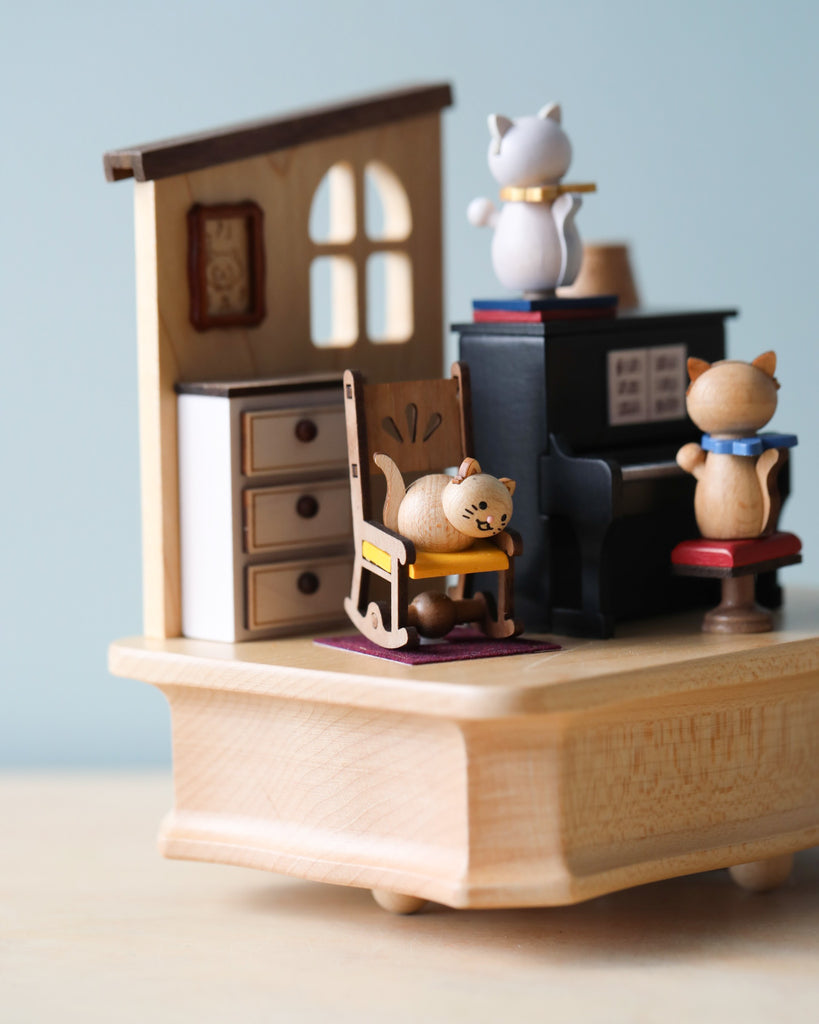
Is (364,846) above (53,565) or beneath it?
beneath

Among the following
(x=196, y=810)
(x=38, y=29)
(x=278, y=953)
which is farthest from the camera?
(x=38, y=29)

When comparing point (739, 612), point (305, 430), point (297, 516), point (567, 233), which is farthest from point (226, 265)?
point (739, 612)

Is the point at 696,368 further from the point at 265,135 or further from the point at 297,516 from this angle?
the point at 265,135

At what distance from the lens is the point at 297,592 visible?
2.38 metres

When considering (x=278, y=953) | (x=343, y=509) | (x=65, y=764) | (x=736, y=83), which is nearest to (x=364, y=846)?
(x=278, y=953)

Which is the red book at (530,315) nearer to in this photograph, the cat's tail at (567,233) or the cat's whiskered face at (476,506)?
the cat's tail at (567,233)

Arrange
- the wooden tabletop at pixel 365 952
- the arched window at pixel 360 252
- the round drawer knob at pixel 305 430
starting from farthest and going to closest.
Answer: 1. the arched window at pixel 360 252
2. the round drawer knob at pixel 305 430
3. the wooden tabletop at pixel 365 952

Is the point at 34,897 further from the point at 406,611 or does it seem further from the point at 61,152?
the point at 61,152

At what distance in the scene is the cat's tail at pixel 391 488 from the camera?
7.25 ft

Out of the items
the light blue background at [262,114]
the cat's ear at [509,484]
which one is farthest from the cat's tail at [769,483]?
the light blue background at [262,114]

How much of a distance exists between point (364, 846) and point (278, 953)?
16cm

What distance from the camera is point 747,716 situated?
2.20 m

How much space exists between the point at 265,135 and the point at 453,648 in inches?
29.9

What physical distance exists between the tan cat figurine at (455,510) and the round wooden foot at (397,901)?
0.44m
